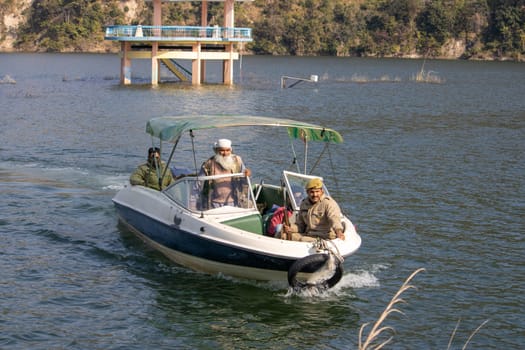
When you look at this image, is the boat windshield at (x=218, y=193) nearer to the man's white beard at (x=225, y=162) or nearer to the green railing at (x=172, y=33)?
the man's white beard at (x=225, y=162)

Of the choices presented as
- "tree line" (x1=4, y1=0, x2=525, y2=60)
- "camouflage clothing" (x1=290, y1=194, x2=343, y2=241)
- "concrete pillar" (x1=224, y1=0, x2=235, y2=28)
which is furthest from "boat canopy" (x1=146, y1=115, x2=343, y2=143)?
"tree line" (x1=4, y1=0, x2=525, y2=60)

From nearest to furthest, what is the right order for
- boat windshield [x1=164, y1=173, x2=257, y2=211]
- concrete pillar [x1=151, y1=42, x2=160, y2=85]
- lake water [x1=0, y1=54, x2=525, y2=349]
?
lake water [x1=0, y1=54, x2=525, y2=349] < boat windshield [x1=164, y1=173, x2=257, y2=211] < concrete pillar [x1=151, y1=42, x2=160, y2=85]

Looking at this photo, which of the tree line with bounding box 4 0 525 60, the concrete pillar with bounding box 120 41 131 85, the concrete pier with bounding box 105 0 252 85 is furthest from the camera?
the tree line with bounding box 4 0 525 60

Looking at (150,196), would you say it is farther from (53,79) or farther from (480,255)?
(53,79)

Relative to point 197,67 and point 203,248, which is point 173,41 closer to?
point 197,67

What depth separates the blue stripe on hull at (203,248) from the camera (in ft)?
44.1

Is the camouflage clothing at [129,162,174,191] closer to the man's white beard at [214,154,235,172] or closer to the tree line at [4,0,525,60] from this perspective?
the man's white beard at [214,154,235,172]

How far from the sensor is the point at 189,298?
1393 cm

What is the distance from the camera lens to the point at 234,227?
1397 cm

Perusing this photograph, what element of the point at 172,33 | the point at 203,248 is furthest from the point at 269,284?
the point at 172,33

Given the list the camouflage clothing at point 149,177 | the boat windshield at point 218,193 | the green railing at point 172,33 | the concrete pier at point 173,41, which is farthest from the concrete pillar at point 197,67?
the boat windshield at point 218,193

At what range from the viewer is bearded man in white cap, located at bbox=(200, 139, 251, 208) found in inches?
577

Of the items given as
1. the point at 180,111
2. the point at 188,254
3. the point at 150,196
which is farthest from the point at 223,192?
the point at 180,111

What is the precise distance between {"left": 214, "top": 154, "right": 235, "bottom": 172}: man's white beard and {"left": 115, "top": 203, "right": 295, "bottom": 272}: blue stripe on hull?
55.2 inches
